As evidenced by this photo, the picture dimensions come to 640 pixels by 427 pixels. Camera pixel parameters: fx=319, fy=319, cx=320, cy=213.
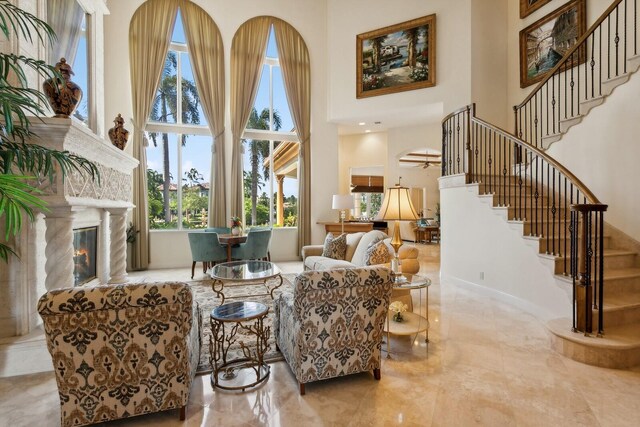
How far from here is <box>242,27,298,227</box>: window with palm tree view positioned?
756cm

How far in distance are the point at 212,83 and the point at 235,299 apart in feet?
15.8

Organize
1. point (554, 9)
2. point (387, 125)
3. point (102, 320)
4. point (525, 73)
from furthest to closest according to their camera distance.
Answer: point (387, 125) < point (525, 73) < point (554, 9) < point (102, 320)

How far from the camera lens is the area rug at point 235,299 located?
111 inches

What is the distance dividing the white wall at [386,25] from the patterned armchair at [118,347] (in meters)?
6.49

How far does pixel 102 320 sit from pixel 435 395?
2174mm

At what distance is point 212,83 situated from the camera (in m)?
6.90

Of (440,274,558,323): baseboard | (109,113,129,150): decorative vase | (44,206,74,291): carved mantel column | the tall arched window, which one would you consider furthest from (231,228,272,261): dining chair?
(440,274,558,323): baseboard

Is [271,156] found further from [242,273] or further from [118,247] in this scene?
[242,273]

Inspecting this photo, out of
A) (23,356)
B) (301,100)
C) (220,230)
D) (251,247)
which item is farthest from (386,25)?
(23,356)

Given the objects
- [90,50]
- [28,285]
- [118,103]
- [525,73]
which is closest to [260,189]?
[118,103]

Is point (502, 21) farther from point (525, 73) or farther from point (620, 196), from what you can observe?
point (620, 196)

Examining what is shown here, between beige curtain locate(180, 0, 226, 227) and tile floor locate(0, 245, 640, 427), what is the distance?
4655mm

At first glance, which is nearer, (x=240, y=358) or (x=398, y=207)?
(x=240, y=358)

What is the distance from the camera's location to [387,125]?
8539mm
